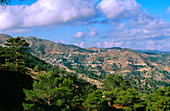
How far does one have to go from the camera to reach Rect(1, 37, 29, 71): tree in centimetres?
4338

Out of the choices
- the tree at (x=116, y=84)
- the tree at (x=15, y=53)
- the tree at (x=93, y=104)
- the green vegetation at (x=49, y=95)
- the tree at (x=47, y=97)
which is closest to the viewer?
the tree at (x=47, y=97)

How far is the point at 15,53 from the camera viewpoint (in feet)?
144

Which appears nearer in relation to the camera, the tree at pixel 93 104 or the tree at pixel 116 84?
the tree at pixel 93 104

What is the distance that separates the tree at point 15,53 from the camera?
43.4 meters

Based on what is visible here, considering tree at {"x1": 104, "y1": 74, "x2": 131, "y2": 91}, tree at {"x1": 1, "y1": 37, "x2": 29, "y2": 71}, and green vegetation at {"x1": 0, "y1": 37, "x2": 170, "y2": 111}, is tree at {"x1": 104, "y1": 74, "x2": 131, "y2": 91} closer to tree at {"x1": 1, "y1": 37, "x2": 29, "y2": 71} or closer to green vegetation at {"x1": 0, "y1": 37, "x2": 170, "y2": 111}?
green vegetation at {"x1": 0, "y1": 37, "x2": 170, "y2": 111}

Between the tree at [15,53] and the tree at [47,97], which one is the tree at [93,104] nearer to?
the tree at [47,97]

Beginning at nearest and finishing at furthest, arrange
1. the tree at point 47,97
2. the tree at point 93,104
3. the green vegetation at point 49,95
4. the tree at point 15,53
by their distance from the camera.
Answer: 1. the tree at point 47,97
2. the green vegetation at point 49,95
3. the tree at point 93,104
4. the tree at point 15,53

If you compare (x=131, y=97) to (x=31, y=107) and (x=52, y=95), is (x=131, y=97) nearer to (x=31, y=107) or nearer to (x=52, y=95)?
(x=52, y=95)

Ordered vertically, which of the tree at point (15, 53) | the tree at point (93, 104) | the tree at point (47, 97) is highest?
the tree at point (15, 53)

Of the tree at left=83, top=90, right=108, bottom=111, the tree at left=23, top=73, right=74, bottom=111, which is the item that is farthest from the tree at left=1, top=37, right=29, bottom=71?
the tree at left=83, top=90, right=108, bottom=111

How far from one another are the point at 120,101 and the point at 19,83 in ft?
101

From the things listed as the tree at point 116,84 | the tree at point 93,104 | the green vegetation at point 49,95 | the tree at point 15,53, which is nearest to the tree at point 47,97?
the green vegetation at point 49,95

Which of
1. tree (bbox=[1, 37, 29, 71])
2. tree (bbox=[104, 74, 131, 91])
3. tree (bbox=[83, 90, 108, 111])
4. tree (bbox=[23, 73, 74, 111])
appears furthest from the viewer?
tree (bbox=[104, 74, 131, 91])

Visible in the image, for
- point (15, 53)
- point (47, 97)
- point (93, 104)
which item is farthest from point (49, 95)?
point (15, 53)
